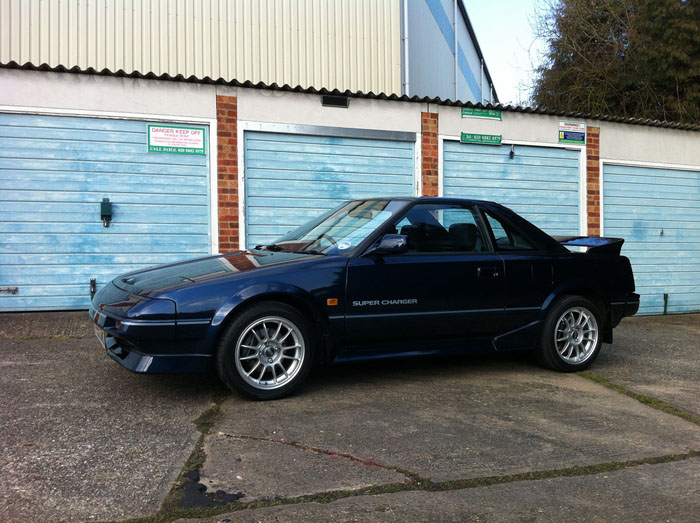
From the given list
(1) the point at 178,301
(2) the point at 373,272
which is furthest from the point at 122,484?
(2) the point at 373,272

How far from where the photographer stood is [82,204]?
7.73 meters

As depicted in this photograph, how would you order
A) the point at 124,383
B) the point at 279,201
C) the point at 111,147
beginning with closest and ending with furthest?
1. the point at 124,383
2. the point at 111,147
3. the point at 279,201

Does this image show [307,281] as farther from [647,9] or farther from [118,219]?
[647,9]

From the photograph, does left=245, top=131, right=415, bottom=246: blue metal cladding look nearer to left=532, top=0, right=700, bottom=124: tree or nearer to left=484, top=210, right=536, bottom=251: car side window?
left=484, top=210, right=536, bottom=251: car side window

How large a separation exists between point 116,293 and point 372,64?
27.5 feet

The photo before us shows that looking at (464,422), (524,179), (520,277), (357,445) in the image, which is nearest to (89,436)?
(357,445)

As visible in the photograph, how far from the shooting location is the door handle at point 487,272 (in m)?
5.27

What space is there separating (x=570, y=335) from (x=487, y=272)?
1062 mm

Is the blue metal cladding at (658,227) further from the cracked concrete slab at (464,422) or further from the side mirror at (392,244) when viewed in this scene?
the side mirror at (392,244)

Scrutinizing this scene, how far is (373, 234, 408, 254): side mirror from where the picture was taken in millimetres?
4816

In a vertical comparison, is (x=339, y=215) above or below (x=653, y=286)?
above

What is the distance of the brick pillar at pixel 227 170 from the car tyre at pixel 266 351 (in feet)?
12.7

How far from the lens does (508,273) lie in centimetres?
540

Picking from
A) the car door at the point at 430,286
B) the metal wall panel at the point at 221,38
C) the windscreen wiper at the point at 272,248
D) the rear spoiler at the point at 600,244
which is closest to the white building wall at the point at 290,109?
the metal wall panel at the point at 221,38
